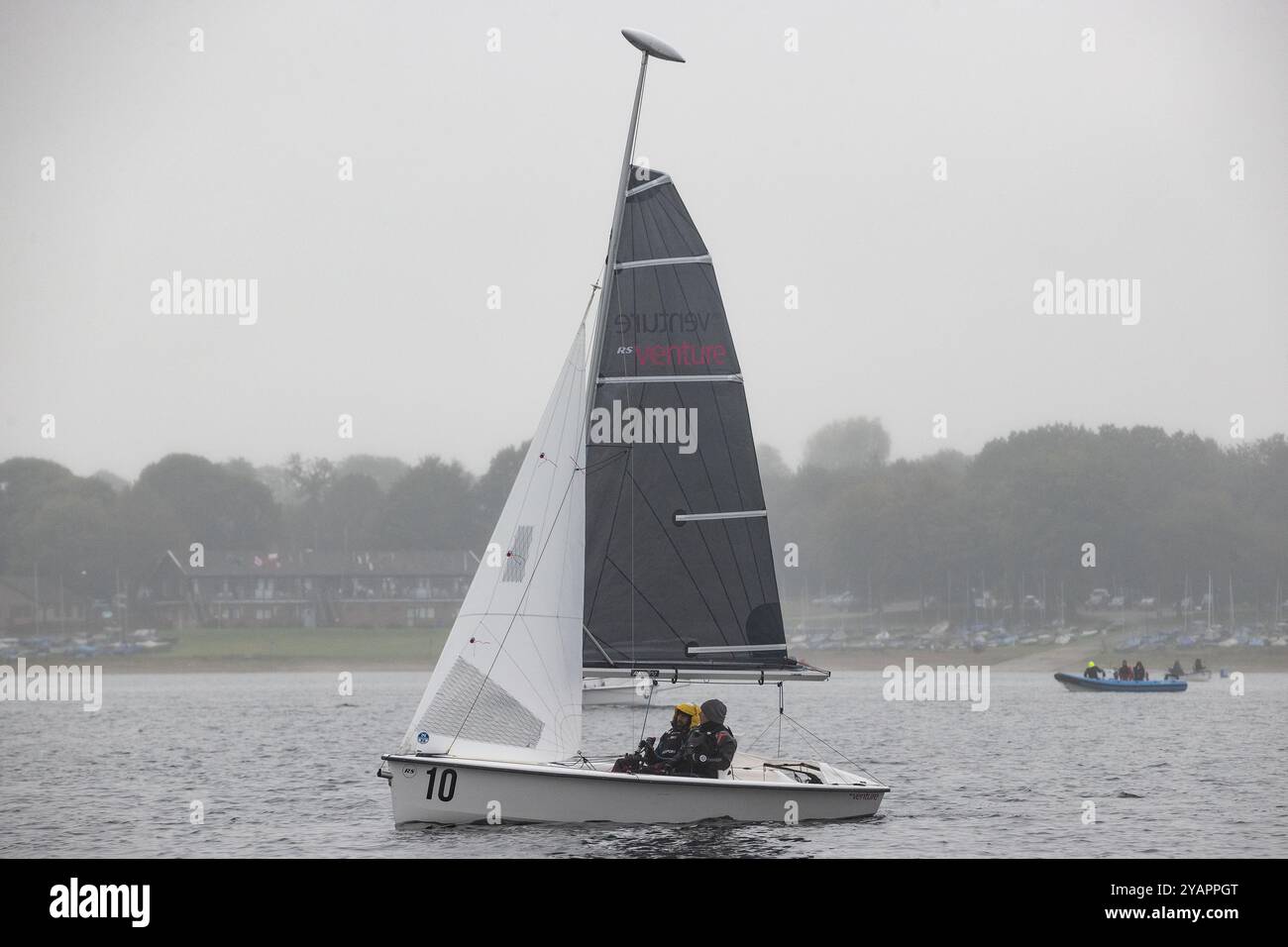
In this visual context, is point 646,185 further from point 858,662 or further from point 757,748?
point 858,662

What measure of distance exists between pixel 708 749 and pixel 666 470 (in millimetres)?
4882

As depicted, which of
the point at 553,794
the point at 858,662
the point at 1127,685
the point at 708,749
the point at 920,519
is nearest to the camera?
the point at 553,794

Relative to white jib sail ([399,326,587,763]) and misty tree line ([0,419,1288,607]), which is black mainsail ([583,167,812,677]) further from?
misty tree line ([0,419,1288,607])

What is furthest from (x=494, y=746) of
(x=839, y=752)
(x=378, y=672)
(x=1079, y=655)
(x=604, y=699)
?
(x=1079, y=655)

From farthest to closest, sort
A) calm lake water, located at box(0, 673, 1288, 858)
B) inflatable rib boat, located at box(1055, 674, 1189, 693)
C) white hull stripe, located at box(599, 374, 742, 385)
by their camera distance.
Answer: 1. inflatable rib boat, located at box(1055, 674, 1189, 693)
2. white hull stripe, located at box(599, 374, 742, 385)
3. calm lake water, located at box(0, 673, 1288, 858)

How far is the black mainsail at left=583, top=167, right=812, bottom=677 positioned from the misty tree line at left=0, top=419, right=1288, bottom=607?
128m

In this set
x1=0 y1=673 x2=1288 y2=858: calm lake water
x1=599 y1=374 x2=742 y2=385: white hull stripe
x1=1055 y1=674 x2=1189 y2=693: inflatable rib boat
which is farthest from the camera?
x1=1055 y1=674 x2=1189 y2=693: inflatable rib boat

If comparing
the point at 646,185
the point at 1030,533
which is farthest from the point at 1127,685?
the point at 1030,533

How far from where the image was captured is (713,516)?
29438 millimetres

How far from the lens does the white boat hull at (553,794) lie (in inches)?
1054

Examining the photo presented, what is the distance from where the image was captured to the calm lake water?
28.1 metres

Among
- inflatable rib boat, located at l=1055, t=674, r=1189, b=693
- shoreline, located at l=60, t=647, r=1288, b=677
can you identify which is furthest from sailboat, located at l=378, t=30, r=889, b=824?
shoreline, located at l=60, t=647, r=1288, b=677

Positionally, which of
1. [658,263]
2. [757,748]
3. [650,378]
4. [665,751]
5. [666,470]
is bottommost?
[757,748]

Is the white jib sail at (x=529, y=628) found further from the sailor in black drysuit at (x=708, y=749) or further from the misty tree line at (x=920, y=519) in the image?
the misty tree line at (x=920, y=519)
